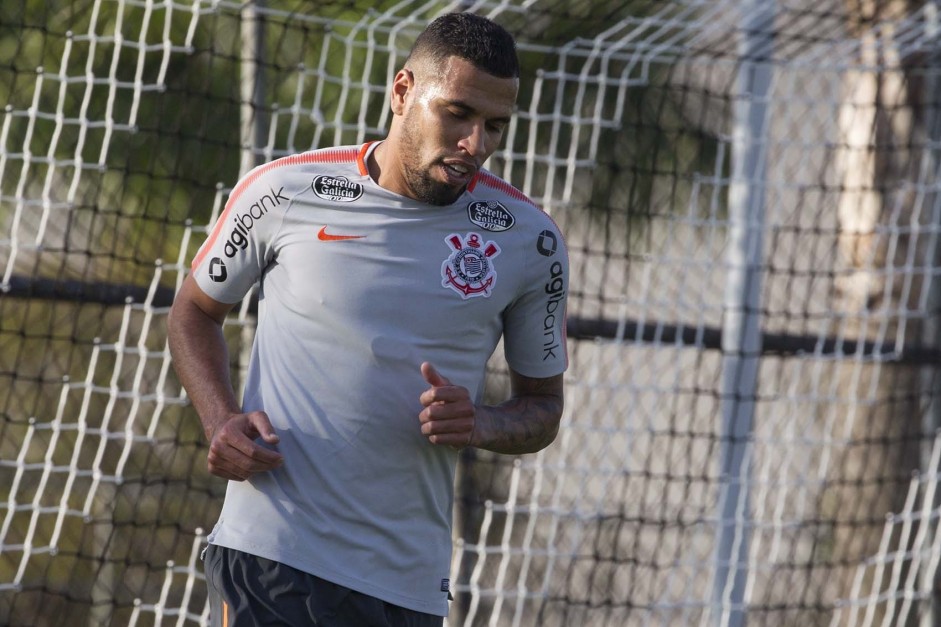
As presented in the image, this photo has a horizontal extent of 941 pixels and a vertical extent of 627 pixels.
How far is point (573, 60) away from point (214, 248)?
3.99 metres

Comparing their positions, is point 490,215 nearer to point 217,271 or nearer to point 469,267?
point 469,267

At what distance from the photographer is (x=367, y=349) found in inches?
97.7

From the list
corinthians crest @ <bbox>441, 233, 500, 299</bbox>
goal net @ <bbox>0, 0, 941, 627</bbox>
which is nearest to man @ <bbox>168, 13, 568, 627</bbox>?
corinthians crest @ <bbox>441, 233, 500, 299</bbox>

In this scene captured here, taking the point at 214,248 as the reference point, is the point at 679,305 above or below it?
above

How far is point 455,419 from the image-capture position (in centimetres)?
236

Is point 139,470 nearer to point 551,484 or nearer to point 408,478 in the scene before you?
point 551,484

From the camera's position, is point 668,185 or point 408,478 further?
point 668,185

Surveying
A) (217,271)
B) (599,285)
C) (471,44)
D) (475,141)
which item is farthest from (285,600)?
(599,285)

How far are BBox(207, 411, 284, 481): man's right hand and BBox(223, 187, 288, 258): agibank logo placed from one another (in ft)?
1.35

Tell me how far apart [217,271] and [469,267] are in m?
0.58

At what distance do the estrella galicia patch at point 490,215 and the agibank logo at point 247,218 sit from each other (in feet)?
1.39

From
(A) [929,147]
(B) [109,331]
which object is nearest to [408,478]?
(A) [929,147]

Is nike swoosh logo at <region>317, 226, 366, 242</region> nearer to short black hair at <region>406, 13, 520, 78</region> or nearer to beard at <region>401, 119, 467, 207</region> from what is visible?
beard at <region>401, 119, 467, 207</region>

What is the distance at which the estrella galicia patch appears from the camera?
2.60 meters
